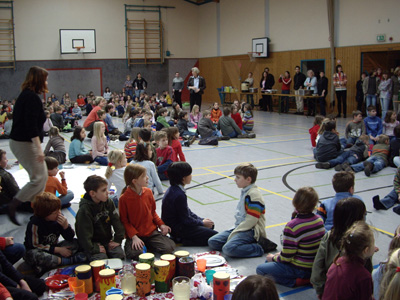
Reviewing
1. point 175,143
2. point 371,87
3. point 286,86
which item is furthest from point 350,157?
point 286,86

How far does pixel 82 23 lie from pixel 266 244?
22209mm

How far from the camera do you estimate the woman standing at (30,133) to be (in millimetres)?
4438

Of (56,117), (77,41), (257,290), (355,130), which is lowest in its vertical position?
(257,290)

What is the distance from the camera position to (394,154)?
8.32m

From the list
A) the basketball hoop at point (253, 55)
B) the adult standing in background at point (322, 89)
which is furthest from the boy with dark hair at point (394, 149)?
the basketball hoop at point (253, 55)

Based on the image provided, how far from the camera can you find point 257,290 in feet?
6.47

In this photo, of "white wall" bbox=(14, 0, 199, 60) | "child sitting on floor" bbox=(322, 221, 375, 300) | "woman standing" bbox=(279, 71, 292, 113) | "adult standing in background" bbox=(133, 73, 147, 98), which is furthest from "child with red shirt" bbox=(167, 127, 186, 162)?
"white wall" bbox=(14, 0, 199, 60)

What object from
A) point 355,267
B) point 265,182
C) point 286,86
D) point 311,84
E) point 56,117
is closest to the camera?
point 355,267

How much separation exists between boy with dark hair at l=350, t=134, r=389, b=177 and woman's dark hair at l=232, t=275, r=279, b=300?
645 cm

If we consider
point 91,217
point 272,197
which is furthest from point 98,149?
point 91,217

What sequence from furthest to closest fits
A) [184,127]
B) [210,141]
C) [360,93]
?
Answer: [360,93], [184,127], [210,141]

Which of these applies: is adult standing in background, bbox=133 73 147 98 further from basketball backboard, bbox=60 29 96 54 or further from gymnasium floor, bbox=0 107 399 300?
gymnasium floor, bbox=0 107 399 300

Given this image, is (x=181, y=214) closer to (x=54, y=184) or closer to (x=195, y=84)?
(x=54, y=184)

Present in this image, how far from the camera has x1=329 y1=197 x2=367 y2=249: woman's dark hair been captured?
3389 mm
